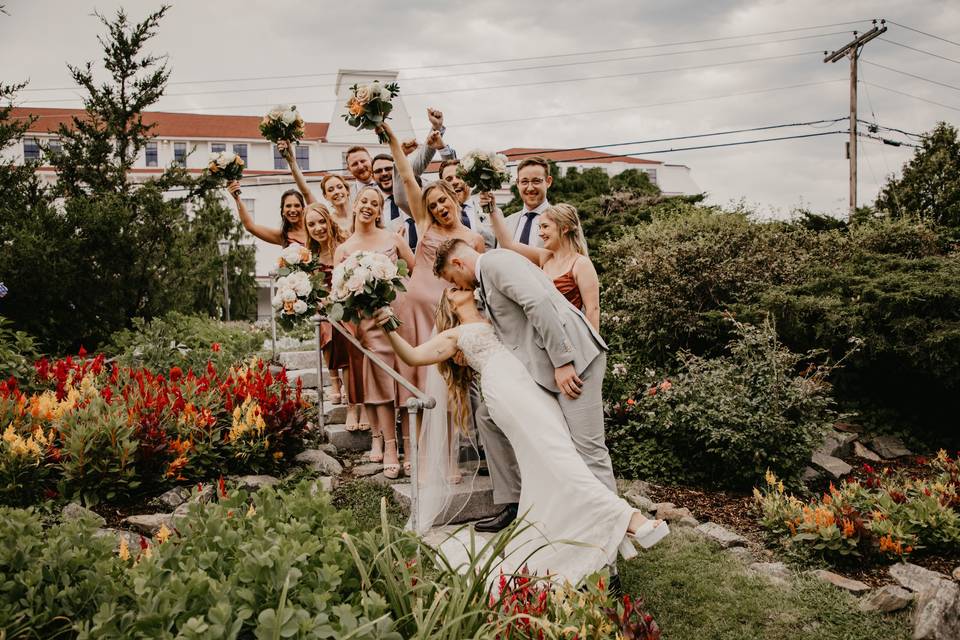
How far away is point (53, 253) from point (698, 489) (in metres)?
8.07

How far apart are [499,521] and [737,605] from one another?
1544mm

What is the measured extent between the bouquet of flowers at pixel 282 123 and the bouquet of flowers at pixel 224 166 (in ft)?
1.55

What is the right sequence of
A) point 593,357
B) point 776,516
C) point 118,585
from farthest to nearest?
point 776,516, point 593,357, point 118,585

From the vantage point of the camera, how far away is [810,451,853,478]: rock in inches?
272

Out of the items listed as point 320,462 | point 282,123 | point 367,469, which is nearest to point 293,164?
point 282,123

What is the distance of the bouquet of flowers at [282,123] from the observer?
6398 mm

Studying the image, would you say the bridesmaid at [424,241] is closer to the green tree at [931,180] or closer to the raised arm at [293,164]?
the raised arm at [293,164]

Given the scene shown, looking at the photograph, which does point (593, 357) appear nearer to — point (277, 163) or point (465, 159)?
point (465, 159)

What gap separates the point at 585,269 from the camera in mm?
4852

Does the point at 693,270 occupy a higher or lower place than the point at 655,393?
higher

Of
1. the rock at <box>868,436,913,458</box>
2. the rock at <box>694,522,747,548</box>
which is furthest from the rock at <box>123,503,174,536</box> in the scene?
the rock at <box>868,436,913,458</box>

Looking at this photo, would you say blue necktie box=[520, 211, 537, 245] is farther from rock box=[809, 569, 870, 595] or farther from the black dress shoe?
rock box=[809, 569, 870, 595]

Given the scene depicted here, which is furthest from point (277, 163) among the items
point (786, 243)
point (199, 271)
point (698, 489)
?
point (698, 489)

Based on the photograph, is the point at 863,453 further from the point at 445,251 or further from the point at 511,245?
the point at 445,251
